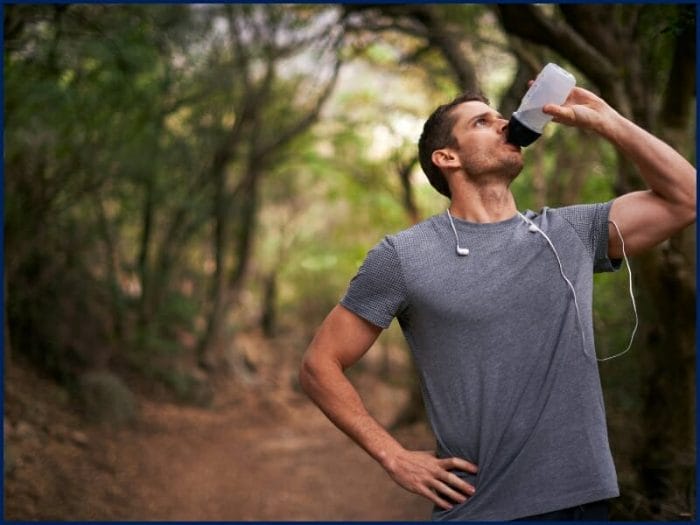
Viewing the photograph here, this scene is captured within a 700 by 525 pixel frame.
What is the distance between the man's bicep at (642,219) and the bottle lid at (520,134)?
14.2 inches

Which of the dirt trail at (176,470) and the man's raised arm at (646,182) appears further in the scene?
the dirt trail at (176,470)

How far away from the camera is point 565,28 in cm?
537

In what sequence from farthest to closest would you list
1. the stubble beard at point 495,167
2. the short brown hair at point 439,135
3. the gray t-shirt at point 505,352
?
the short brown hair at point 439,135
the stubble beard at point 495,167
the gray t-shirt at point 505,352

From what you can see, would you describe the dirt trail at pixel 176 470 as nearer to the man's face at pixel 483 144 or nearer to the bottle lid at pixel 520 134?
the man's face at pixel 483 144

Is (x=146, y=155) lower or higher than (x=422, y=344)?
higher

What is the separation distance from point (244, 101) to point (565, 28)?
11257mm

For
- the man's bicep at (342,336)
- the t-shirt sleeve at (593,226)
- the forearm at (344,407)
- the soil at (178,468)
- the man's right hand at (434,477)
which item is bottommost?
the soil at (178,468)

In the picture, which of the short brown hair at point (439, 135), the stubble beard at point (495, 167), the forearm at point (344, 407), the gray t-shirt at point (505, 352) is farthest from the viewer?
the short brown hair at point (439, 135)

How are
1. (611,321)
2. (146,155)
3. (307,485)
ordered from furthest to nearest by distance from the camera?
1. (146,155)
2. (307,485)
3. (611,321)

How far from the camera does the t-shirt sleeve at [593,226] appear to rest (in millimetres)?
2789

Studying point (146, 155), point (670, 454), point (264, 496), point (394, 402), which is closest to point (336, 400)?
point (670, 454)

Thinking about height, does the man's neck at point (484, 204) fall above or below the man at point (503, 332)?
above

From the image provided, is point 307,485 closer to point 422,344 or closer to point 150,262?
point 150,262

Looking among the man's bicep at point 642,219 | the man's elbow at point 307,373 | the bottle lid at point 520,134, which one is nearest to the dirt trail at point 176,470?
the man's elbow at point 307,373
